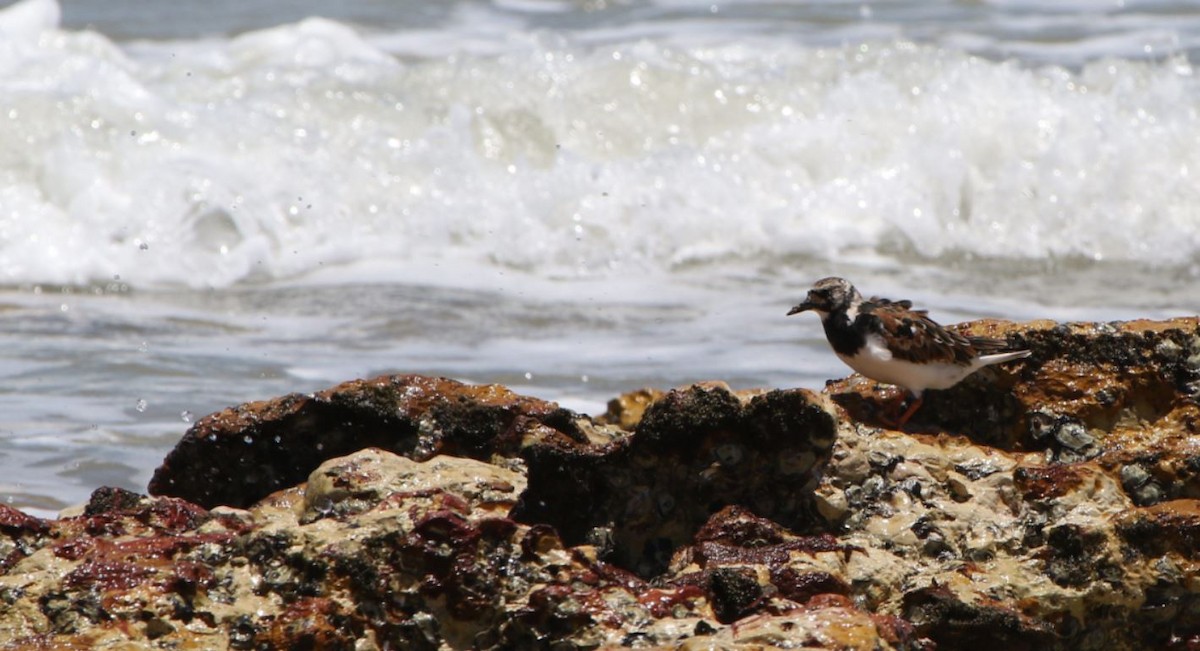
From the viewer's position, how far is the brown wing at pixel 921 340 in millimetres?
4164

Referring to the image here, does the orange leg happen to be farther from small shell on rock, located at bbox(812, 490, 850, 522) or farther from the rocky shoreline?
small shell on rock, located at bbox(812, 490, 850, 522)

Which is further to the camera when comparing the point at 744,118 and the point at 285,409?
the point at 744,118

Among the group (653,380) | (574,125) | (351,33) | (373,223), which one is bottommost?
(653,380)

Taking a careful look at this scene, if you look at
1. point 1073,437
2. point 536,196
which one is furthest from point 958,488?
point 536,196

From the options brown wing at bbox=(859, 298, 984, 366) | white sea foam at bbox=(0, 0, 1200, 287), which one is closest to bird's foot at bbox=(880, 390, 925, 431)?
brown wing at bbox=(859, 298, 984, 366)

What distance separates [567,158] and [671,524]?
7936mm

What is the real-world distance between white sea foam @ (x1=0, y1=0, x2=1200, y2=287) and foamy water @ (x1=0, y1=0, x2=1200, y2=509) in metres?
0.03

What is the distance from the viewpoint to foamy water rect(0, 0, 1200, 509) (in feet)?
25.3

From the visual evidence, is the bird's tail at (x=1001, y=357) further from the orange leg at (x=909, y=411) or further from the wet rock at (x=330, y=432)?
the wet rock at (x=330, y=432)

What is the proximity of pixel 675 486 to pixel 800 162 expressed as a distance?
8.10 m

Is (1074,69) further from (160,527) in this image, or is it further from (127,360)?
(160,527)

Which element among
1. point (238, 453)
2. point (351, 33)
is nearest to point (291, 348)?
point (238, 453)

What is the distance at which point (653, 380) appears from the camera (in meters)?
7.18

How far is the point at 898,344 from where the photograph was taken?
430 centimetres
